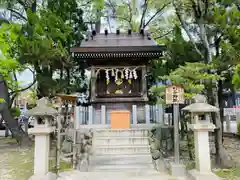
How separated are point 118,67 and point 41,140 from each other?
6.79 meters

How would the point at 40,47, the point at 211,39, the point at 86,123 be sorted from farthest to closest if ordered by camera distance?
the point at 86,123 < the point at 40,47 < the point at 211,39

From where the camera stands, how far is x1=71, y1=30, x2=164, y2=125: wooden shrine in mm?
10211

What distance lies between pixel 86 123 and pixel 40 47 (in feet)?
13.0

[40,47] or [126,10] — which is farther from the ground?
[126,10]

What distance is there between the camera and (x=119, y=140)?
7.47 m

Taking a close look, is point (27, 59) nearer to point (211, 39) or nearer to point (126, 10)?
point (211, 39)

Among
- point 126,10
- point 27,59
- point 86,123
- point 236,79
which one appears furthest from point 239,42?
point 126,10

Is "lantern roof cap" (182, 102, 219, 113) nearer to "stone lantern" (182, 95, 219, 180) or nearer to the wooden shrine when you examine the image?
"stone lantern" (182, 95, 219, 180)

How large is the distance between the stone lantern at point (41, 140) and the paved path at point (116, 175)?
656 millimetres

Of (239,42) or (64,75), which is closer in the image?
(239,42)

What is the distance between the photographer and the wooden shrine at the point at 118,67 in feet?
33.5

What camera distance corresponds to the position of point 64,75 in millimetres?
12789

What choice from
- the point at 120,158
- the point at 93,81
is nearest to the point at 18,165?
the point at 120,158

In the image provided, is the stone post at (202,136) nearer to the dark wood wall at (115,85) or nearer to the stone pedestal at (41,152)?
the stone pedestal at (41,152)
